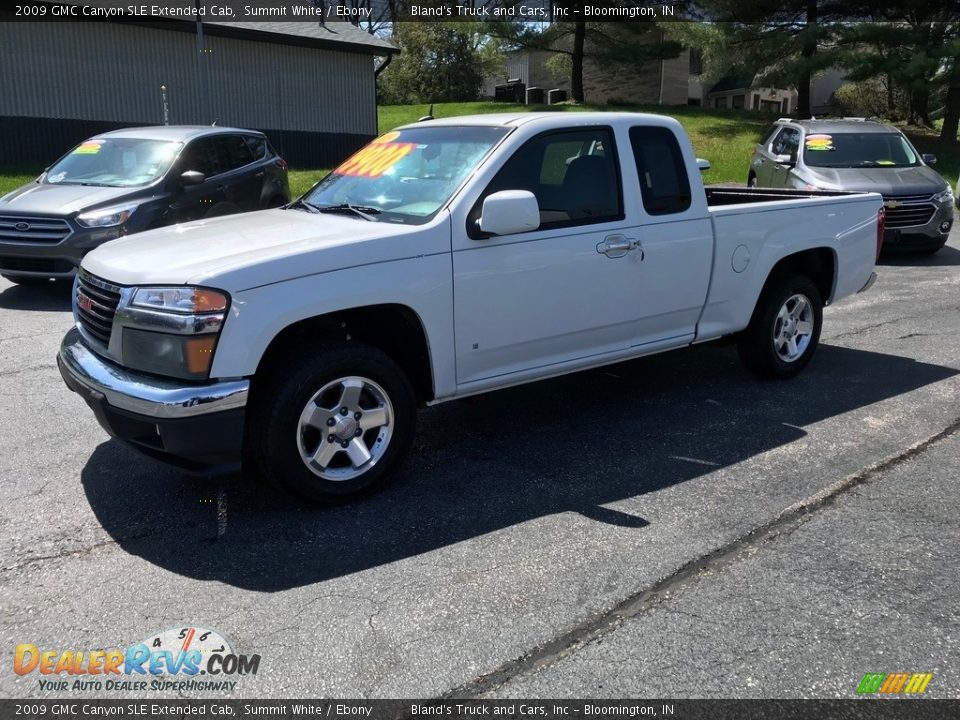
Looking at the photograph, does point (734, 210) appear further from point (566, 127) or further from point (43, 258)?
point (43, 258)

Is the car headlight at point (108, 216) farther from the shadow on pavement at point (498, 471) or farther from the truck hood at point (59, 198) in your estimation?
the shadow on pavement at point (498, 471)

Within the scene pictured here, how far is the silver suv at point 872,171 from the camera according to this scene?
11.9 m

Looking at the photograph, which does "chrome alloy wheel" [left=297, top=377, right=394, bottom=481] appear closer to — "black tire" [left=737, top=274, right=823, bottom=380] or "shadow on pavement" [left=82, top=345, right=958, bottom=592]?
"shadow on pavement" [left=82, top=345, right=958, bottom=592]

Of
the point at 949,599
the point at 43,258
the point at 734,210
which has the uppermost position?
the point at 734,210

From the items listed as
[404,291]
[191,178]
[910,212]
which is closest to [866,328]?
[910,212]

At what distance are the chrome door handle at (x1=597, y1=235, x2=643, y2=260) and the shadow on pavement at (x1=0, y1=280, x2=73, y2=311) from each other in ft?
19.7

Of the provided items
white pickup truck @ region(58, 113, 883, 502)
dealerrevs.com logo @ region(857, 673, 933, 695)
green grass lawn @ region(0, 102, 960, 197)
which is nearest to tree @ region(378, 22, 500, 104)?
green grass lawn @ region(0, 102, 960, 197)

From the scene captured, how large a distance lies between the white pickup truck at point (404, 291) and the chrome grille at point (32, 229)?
4.44m

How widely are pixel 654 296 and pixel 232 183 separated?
22.4 ft

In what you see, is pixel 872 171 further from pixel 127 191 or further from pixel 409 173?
pixel 127 191

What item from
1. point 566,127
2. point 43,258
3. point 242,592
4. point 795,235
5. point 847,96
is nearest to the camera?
point 242,592

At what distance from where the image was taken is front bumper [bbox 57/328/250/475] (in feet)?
12.5

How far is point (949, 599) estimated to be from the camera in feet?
11.6

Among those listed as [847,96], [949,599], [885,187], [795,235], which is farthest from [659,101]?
[949,599]
